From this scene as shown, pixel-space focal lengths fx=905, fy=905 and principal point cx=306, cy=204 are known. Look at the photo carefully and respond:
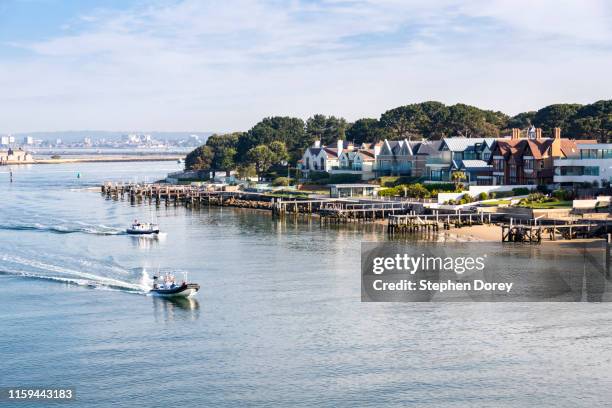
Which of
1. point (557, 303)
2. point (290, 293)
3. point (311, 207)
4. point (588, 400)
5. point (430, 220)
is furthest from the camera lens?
point (311, 207)

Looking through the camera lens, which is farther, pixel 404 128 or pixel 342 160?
pixel 404 128

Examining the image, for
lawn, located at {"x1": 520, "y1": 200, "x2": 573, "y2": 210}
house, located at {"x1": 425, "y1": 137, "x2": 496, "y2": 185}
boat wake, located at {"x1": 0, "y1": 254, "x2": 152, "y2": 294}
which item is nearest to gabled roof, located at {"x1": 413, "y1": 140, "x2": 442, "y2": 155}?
house, located at {"x1": 425, "y1": 137, "x2": 496, "y2": 185}

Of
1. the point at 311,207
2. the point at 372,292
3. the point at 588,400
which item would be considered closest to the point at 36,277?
the point at 372,292

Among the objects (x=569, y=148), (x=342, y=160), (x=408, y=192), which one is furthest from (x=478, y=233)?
(x=342, y=160)

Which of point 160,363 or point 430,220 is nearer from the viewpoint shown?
point 160,363

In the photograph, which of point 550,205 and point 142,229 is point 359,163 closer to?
point 550,205

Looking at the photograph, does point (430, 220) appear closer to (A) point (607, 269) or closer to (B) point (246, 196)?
(A) point (607, 269)

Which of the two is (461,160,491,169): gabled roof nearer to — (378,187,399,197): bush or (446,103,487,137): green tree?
(378,187,399,197): bush

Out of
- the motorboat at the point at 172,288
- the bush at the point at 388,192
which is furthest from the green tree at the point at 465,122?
the motorboat at the point at 172,288
